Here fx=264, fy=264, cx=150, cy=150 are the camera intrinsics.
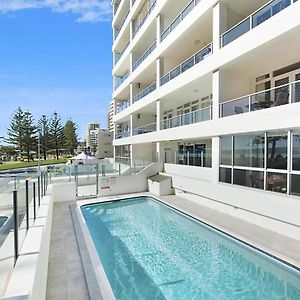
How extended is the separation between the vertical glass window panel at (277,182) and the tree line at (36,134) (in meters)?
43.7

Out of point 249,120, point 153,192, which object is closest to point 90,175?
point 153,192

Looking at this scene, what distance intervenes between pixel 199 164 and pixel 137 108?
10.3 meters

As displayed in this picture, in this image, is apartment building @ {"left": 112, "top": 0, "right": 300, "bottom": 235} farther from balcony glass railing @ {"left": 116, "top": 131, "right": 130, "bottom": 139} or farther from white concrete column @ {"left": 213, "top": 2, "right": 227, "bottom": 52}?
balcony glass railing @ {"left": 116, "top": 131, "right": 130, "bottom": 139}

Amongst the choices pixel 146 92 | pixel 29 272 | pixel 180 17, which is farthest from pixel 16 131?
pixel 29 272

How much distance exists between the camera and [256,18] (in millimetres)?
9602

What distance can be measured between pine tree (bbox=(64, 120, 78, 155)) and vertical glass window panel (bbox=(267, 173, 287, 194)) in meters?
55.6

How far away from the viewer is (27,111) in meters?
50.9

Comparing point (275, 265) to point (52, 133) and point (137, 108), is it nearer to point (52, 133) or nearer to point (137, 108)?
point (137, 108)

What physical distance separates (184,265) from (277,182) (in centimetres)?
429

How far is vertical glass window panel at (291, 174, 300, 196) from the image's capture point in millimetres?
7945

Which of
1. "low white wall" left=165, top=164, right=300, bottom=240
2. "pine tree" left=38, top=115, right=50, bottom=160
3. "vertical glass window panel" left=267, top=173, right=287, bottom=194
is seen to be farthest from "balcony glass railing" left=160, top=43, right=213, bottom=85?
"pine tree" left=38, top=115, right=50, bottom=160

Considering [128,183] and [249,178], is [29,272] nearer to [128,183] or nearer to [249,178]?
[249,178]

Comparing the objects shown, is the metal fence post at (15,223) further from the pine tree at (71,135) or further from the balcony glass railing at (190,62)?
the pine tree at (71,135)

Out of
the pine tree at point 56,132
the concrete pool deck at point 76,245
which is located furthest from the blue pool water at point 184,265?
the pine tree at point 56,132
